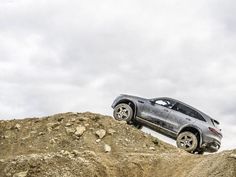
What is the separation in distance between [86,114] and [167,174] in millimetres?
5158

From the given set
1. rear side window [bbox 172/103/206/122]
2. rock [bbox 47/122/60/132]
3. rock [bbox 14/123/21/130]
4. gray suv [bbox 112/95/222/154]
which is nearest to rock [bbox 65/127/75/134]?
rock [bbox 47/122/60/132]

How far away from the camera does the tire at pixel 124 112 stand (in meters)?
21.5

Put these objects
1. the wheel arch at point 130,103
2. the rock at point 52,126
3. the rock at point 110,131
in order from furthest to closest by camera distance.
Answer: the wheel arch at point 130,103 < the rock at point 52,126 < the rock at point 110,131

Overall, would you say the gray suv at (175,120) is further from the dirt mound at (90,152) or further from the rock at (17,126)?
the rock at (17,126)

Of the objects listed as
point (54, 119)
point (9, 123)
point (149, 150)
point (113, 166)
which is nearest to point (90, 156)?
point (113, 166)

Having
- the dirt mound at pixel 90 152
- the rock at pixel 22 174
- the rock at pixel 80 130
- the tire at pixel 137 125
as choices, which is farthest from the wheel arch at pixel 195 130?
the rock at pixel 22 174

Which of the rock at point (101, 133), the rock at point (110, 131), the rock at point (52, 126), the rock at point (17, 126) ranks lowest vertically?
the rock at point (17, 126)

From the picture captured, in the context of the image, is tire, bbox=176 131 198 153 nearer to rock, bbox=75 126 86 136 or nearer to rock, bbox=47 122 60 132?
rock, bbox=75 126 86 136

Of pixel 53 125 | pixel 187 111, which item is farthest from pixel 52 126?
pixel 187 111

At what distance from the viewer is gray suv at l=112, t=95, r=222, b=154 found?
1983cm

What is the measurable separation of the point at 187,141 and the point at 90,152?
14.2ft

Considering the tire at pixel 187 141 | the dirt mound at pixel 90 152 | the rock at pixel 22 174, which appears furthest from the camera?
the tire at pixel 187 141

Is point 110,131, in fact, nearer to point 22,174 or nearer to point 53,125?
point 53,125

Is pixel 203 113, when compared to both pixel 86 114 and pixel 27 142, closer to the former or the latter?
pixel 86 114
